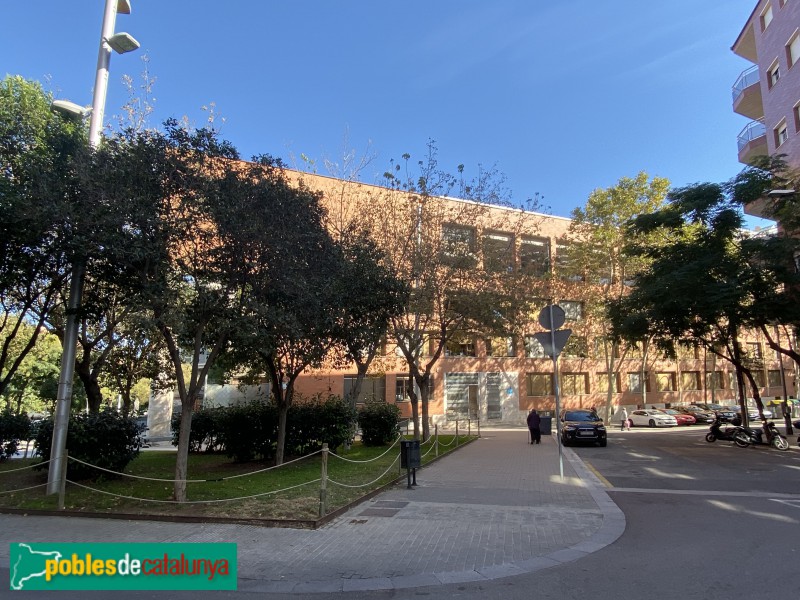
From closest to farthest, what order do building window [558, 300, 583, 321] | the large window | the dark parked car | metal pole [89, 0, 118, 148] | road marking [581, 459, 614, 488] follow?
metal pole [89, 0, 118, 148] < road marking [581, 459, 614, 488] < the large window < the dark parked car < building window [558, 300, 583, 321]

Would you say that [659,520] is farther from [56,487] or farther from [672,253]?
[672,253]

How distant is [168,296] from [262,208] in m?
2.17

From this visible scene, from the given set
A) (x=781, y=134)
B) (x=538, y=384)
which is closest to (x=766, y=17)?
(x=781, y=134)

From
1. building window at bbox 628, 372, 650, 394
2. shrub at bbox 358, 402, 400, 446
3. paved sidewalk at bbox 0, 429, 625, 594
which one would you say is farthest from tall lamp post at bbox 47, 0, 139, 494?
building window at bbox 628, 372, 650, 394

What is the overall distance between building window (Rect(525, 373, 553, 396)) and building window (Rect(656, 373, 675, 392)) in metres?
12.8

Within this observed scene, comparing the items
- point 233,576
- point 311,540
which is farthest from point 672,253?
point 233,576

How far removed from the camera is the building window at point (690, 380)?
5094 cm

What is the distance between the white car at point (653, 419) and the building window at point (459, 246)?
24.2 metres

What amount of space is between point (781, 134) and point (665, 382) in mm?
30881

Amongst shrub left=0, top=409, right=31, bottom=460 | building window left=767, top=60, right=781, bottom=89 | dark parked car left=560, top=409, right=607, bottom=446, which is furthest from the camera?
building window left=767, top=60, right=781, bottom=89

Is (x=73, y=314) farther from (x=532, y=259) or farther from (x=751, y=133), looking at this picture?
(x=751, y=133)

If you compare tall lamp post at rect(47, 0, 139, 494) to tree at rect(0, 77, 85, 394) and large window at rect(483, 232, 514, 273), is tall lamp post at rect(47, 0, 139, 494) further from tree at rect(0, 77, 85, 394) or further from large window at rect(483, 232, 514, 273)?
large window at rect(483, 232, 514, 273)

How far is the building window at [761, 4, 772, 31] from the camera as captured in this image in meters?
25.3

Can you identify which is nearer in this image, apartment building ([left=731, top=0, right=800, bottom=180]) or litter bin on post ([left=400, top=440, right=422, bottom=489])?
litter bin on post ([left=400, top=440, right=422, bottom=489])
